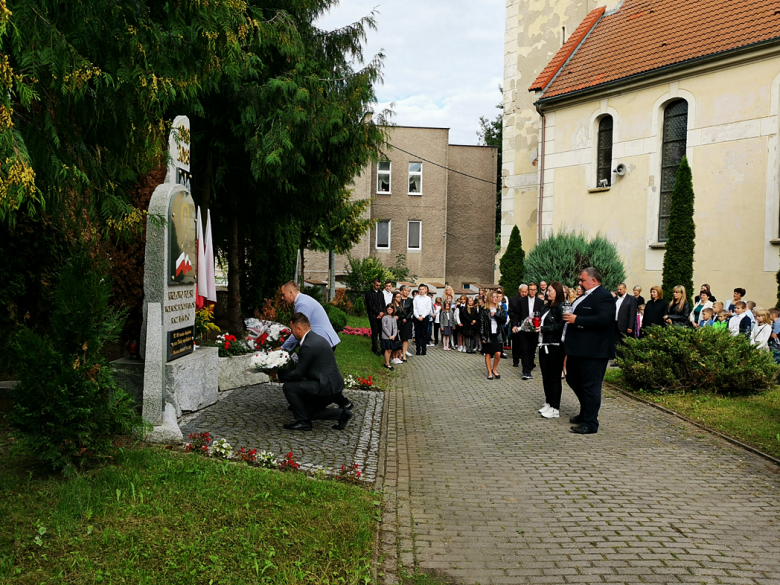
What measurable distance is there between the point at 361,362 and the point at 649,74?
12967mm

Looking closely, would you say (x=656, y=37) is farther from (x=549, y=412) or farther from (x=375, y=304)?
(x=549, y=412)

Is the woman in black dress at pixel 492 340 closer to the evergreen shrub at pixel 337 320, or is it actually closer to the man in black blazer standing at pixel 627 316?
the man in black blazer standing at pixel 627 316

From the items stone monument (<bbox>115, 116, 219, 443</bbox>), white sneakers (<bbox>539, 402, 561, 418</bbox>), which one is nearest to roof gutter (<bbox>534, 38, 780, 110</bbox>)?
white sneakers (<bbox>539, 402, 561, 418</bbox>)

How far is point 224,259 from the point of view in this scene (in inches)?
791

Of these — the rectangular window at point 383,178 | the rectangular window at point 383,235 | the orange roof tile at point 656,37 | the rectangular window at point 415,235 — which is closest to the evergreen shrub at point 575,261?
the orange roof tile at point 656,37

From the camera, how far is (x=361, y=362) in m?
14.0

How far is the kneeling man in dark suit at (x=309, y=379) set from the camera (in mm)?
7598

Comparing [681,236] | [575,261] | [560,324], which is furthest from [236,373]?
[681,236]

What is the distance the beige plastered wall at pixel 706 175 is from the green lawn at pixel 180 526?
15.7m

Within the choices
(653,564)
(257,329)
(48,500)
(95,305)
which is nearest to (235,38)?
(95,305)

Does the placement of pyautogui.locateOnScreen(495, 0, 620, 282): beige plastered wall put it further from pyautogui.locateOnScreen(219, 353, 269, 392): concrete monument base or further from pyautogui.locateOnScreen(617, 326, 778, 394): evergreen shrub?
pyautogui.locateOnScreen(219, 353, 269, 392): concrete monument base

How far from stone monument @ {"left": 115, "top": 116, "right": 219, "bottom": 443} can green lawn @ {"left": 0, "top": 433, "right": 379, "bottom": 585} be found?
1.46 m

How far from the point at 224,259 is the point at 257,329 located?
8.14 meters

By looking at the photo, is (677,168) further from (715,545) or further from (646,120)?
(715,545)
